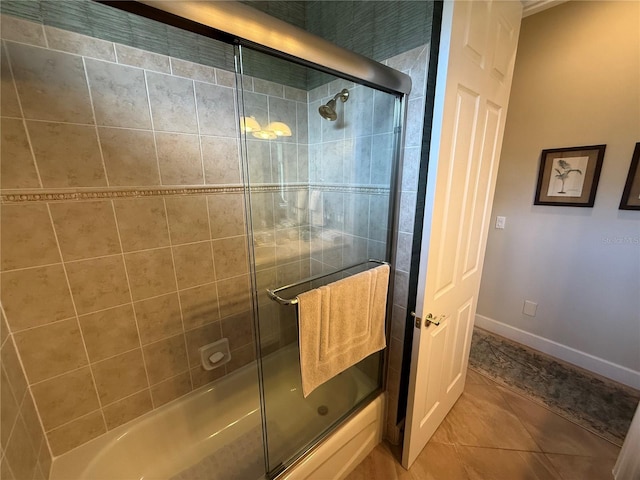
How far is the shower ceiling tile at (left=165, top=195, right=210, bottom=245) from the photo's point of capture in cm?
127

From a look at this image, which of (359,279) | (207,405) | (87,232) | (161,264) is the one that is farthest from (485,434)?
(87,232)

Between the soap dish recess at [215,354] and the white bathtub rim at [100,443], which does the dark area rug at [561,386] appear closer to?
the soap dish recess at [215,354]

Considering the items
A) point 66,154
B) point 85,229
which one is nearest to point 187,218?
point 85,229

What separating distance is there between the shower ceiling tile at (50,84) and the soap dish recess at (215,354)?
1.29 metres

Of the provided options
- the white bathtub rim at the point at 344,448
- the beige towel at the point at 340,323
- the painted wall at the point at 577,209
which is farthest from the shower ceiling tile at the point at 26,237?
the painted wall at the point at 577,209

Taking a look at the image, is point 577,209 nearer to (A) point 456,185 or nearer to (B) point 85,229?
(A) point 456,185

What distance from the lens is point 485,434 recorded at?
1.51 meters

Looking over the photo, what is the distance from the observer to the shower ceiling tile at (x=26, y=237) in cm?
93

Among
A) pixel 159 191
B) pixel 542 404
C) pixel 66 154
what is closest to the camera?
pixel 66 154

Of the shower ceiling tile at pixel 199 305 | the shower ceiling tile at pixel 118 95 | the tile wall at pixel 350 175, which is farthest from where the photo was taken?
the shower ceiling tile at pixel 199 305

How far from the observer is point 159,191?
1215 millimetres

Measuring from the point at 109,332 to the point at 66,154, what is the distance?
82 cm

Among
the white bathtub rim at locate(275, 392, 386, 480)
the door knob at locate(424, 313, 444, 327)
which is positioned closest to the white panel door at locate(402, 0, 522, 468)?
the door knob at locate(424, 313, 444, 327)

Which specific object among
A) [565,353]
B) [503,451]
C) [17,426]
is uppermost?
[17,426]
